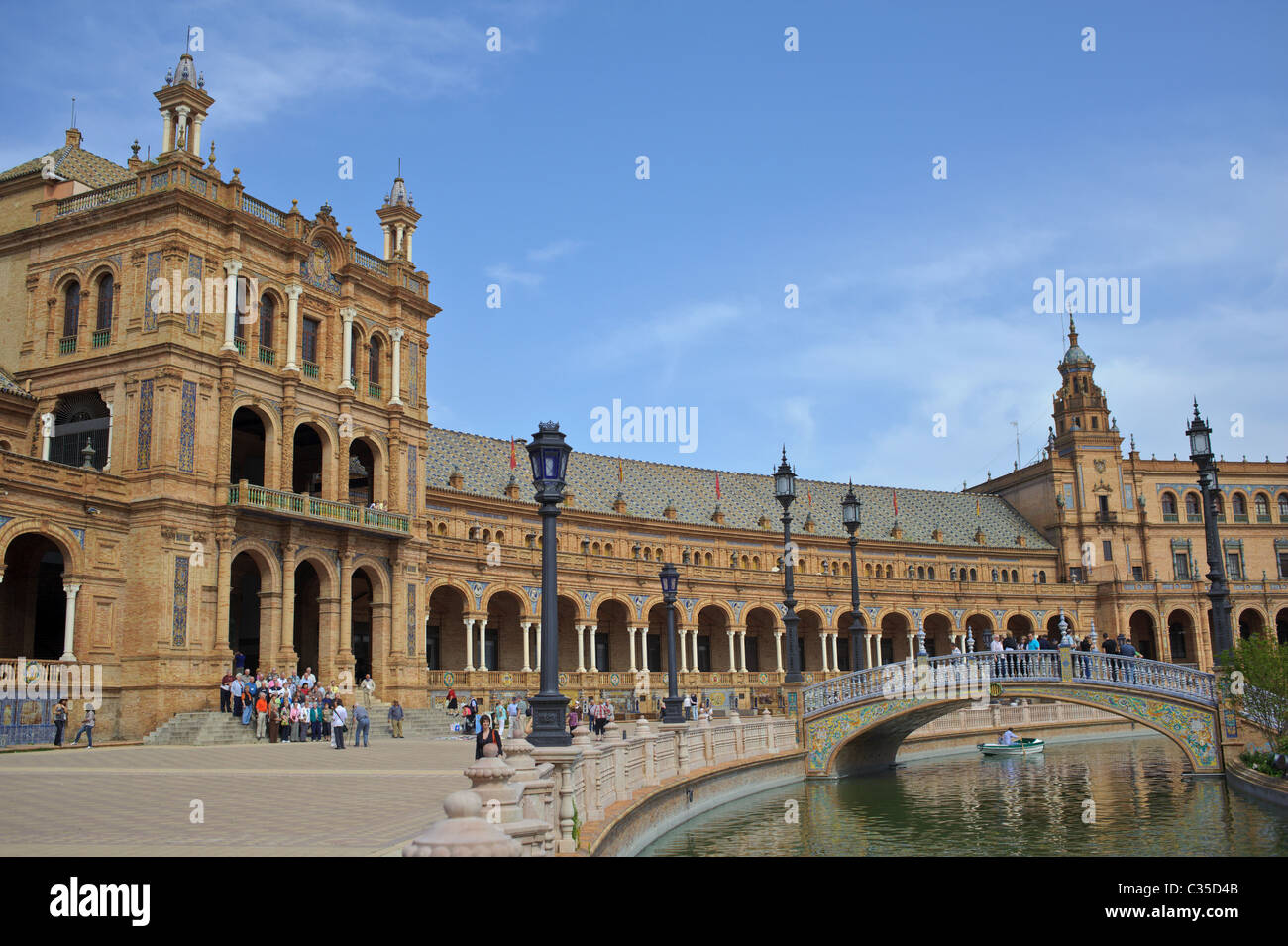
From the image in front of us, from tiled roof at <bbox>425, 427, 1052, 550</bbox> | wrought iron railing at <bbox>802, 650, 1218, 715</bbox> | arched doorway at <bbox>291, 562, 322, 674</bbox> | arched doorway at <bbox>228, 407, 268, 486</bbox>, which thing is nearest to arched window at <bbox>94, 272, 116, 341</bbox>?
arched doorway at <bbox>228, 407, 268, 486</bbox>

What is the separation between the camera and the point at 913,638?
71375 mm

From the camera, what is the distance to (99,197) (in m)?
36.3

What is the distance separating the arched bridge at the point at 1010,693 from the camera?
2725 centimetres

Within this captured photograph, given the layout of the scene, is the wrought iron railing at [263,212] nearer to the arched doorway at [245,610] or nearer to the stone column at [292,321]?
the stone column at [292,321]

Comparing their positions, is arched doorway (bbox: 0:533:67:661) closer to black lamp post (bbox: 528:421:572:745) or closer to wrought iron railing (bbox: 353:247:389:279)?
wrought iron railing (bbox: 353:247:389:279)

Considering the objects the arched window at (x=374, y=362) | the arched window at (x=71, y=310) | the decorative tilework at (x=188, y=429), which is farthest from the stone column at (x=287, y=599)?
the arched window at (x=71, y=310)

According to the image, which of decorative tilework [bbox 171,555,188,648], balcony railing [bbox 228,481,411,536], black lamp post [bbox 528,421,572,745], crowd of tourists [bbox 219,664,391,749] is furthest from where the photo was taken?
balcony railing [bbox 228,481,411,536]

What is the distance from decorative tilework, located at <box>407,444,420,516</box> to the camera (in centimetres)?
4253

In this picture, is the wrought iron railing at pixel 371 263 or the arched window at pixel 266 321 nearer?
the arched window at pixel 266 321

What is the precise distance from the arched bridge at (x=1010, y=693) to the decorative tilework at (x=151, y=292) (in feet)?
71.4

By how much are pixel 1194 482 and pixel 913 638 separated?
88.0ft

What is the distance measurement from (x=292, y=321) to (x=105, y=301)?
221 inches

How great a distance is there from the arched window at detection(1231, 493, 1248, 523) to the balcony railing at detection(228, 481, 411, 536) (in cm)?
6381

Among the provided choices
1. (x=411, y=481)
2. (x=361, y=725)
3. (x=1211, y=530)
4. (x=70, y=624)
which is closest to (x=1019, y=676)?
(x=1211, y=530)
